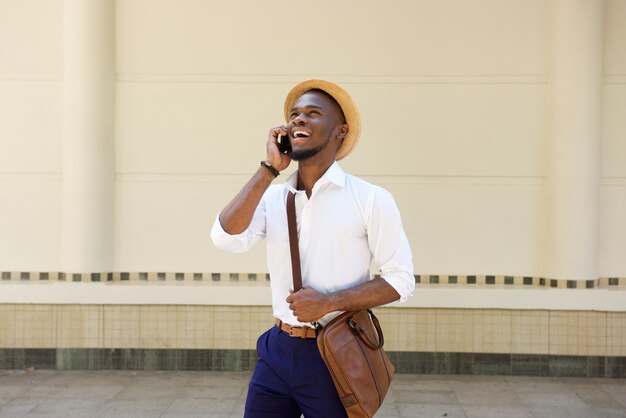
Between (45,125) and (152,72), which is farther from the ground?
(152,72)

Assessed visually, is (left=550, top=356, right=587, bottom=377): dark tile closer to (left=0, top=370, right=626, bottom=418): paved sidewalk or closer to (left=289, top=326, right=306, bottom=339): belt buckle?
(left=0, top=370, right=626, bottom=418): paved sidewalk

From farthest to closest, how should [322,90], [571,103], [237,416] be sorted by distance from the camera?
1. [571,103]
2. [237,416]
3. [322,90]

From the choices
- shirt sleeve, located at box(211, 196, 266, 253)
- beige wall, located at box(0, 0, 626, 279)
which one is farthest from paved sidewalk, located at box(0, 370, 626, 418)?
shirt sleeve, located at box(211, 196, 266, 253)

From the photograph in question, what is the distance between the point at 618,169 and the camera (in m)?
6.66

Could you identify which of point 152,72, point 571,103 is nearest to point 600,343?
point 571,103

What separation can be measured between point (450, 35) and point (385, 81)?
676mm

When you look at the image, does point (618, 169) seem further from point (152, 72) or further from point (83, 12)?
point (83, 12)

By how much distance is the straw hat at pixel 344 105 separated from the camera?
300 cm

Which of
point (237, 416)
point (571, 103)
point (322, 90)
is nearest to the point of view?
point (322, 90)

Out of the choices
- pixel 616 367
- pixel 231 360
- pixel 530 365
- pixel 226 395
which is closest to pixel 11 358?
pixel 231 360

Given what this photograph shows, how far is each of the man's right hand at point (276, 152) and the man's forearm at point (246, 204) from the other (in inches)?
1.9

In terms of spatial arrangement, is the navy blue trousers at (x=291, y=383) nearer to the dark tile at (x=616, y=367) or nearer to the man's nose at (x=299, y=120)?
the man's nose at (x=299, y=120)

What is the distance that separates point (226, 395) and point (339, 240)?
3.52 metres

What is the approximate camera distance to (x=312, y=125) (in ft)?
9.60
